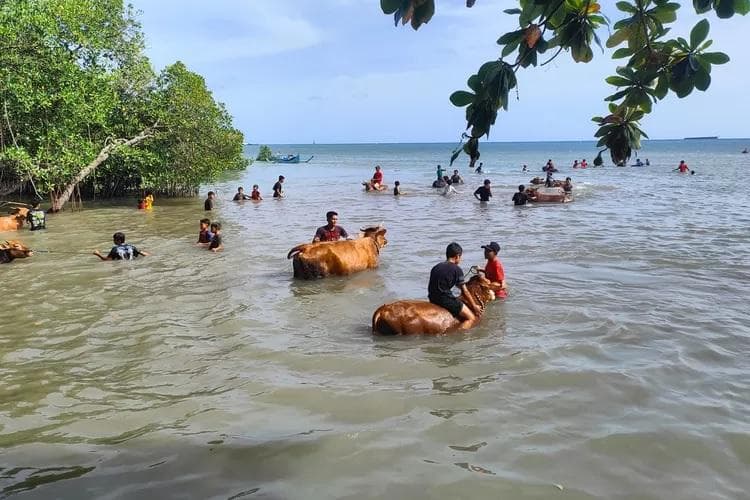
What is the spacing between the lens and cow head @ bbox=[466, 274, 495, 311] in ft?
30.3

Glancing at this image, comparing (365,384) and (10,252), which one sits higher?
(10,252)

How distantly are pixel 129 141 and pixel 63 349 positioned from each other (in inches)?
774

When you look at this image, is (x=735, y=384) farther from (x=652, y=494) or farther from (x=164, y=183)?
(x=164, y=183)

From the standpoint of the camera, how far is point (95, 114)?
21.6 meters

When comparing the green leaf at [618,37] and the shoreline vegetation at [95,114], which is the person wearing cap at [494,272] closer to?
the green leaf at [618,37]

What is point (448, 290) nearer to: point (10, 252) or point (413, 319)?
point (413, 319)

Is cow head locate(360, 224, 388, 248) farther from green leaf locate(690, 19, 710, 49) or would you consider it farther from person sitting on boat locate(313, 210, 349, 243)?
green leaf locate(690, 19, 710, 49)

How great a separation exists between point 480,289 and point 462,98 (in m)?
6.97

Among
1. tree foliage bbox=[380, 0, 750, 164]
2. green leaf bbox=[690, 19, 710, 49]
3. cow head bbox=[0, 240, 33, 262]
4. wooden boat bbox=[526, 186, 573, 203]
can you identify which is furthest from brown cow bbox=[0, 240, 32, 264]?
wooden boat bbox=[526, 186, 573, 203]

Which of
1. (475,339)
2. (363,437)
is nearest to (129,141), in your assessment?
(475,339)

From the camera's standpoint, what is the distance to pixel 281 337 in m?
8.37

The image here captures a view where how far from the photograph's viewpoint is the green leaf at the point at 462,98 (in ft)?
8.43

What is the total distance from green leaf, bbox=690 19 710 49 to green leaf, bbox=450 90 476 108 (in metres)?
0.98

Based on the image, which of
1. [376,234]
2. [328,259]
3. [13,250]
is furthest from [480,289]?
[13,250]
